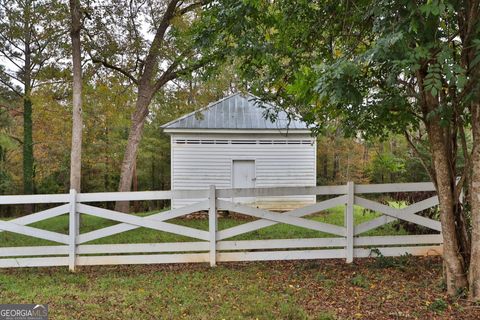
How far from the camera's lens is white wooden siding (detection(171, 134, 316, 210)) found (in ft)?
44.0

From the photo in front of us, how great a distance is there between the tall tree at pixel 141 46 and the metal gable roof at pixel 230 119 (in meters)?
Answer: 1.84

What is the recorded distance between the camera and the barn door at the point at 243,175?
13625 mm

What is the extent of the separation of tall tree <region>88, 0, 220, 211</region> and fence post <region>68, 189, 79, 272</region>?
4.55 metres

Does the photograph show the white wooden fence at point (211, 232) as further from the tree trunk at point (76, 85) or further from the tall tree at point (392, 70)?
the tree trunk at point (76, 85)

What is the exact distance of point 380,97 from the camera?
4.55 meters

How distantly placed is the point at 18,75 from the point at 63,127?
10.6ft

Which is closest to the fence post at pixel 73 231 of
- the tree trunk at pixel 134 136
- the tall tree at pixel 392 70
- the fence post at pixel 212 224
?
the fence post at pixel 212 224

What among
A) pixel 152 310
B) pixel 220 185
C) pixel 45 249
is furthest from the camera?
pixel 220 185

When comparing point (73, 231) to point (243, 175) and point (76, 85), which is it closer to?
point (76, 85)

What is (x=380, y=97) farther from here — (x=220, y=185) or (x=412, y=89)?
(x=220, y=185)

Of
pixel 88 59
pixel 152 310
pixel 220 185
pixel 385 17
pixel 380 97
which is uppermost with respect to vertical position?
pixel 88 59

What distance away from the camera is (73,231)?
548 cm

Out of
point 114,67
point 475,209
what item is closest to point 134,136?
point 114,67

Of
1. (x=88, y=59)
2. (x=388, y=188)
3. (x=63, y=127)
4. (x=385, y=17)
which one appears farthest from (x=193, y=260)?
(x=63, y=127)
